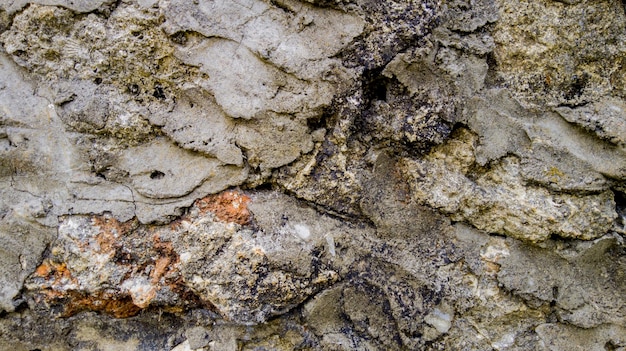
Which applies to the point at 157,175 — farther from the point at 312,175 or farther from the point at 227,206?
A: the point at 312,175

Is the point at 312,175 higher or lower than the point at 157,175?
higher

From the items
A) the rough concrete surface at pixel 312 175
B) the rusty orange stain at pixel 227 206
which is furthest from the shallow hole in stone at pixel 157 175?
the rusty orange stain at pixel 227 206

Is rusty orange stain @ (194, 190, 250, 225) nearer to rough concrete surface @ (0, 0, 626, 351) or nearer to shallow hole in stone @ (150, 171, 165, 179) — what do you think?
rough concrete surface @ (0, 0, 626, 351)

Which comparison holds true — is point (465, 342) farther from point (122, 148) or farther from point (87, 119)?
point (87, 119)

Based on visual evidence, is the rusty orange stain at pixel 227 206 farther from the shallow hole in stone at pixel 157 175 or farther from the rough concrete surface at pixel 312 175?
the shallow hole in stone at pixel 157 175

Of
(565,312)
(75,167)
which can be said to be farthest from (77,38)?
(565,312)

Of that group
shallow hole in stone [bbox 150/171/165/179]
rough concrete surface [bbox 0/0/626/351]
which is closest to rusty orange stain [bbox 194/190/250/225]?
rough concrete surface [bbox 0/0/626/351]

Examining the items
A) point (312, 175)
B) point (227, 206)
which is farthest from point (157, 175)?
point (312, 175)

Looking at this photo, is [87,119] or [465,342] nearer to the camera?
[87,119]
